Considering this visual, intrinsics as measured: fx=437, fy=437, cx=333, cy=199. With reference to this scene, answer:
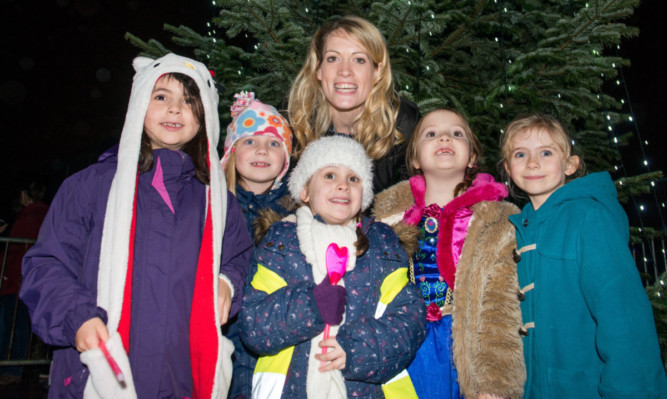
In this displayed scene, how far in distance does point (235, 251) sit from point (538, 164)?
70.1 inches

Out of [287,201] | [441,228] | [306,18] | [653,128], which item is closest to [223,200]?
[287,201]

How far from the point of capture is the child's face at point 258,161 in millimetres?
2883

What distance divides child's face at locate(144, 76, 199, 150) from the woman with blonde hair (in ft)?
3.15

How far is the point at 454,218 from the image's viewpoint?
8.64ft

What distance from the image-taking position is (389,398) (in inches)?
81.7

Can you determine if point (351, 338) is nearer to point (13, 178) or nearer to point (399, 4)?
point (399, 4)

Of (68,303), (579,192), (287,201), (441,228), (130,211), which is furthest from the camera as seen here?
(287,201)

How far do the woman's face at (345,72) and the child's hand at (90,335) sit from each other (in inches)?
82.6

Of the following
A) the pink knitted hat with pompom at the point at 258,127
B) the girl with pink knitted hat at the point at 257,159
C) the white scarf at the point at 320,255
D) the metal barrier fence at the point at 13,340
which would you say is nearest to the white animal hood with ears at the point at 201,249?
the white scarf at the point at 320,255

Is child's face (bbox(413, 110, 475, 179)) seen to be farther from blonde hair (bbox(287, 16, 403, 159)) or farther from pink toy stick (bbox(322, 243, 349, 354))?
pink toy stick (bbox(322, 243, 349, 354))

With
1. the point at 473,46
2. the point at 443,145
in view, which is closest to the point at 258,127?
the point at 443,145

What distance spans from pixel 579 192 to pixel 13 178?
47.6 feet

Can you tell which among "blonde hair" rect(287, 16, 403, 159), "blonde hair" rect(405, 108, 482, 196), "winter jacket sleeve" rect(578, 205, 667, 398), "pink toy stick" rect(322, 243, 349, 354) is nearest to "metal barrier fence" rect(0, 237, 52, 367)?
"blonde hair" rect(287, 16, 403, 159)

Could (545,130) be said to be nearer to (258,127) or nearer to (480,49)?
(258,127)
